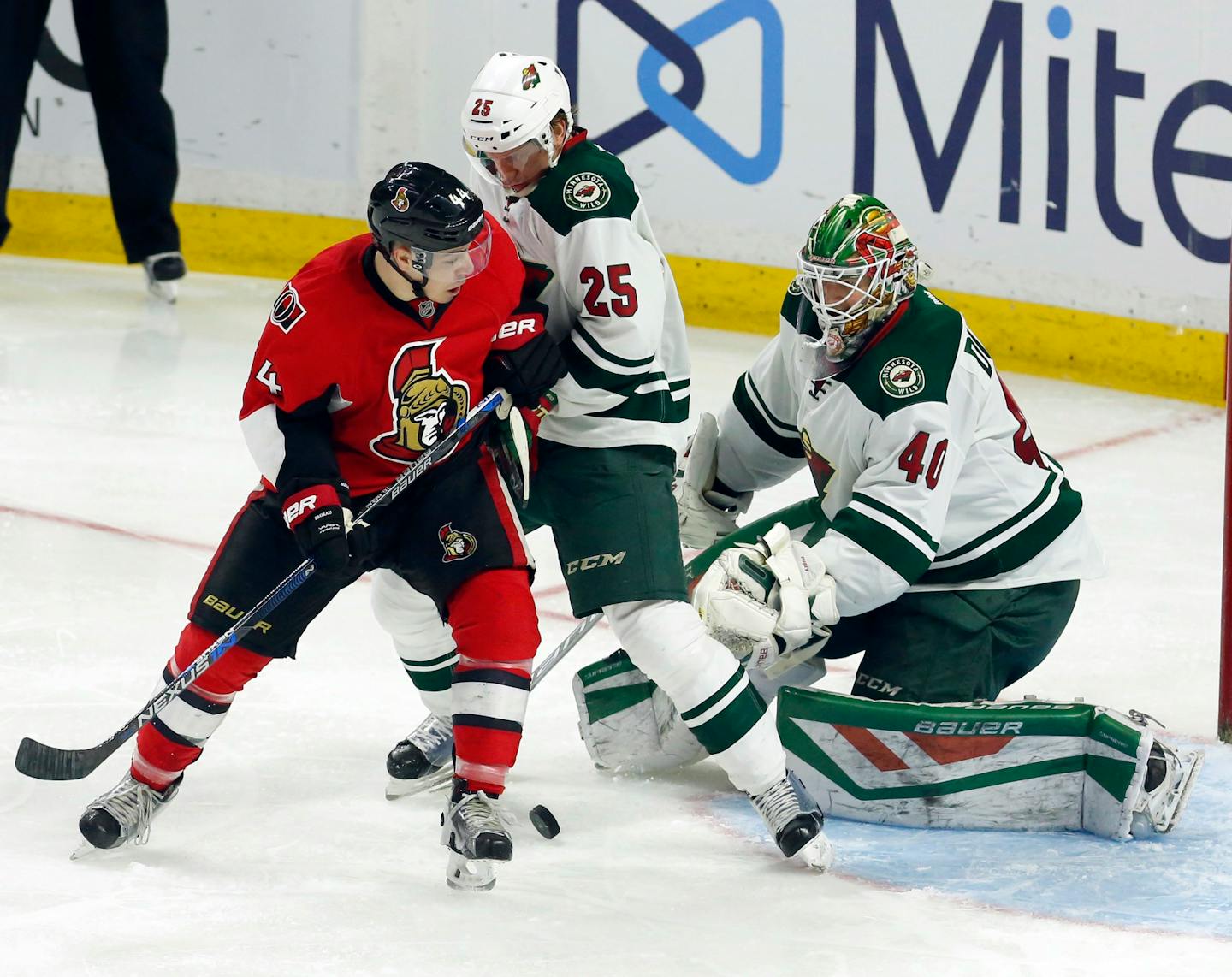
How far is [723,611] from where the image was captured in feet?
8.93

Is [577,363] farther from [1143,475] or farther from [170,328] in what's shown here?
[170,328]

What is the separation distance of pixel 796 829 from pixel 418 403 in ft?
2.42

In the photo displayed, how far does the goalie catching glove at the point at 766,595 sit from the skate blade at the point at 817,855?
287mm

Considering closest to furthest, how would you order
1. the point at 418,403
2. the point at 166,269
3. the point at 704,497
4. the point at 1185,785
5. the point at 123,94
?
the point at 418,403 < the point at 1185,785 < the point at 704,497 < the point at 123,94 < the point at 166,269

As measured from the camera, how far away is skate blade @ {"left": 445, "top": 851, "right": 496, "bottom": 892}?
2.53m

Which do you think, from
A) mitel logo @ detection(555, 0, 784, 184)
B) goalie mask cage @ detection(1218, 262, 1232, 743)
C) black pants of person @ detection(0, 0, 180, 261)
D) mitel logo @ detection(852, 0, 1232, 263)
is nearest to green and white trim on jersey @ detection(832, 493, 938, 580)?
goalie mask cage @ detection(1218, 262, 1232, 743)

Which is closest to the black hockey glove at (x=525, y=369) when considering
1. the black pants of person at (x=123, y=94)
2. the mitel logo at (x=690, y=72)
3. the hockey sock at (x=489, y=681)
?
the hockey sock at (x=489, y=681)

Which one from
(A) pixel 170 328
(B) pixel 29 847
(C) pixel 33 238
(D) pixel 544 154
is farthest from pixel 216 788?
(C) pixel 33 238

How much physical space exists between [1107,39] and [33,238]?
370 centimetres

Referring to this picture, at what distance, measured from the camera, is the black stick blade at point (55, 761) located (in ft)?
9.00

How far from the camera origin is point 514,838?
2764 mm

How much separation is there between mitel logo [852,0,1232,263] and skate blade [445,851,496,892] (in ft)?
11.3

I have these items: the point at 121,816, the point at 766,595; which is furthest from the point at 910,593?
the point at 121,816

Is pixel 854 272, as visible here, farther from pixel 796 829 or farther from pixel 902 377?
pixel 796 829
